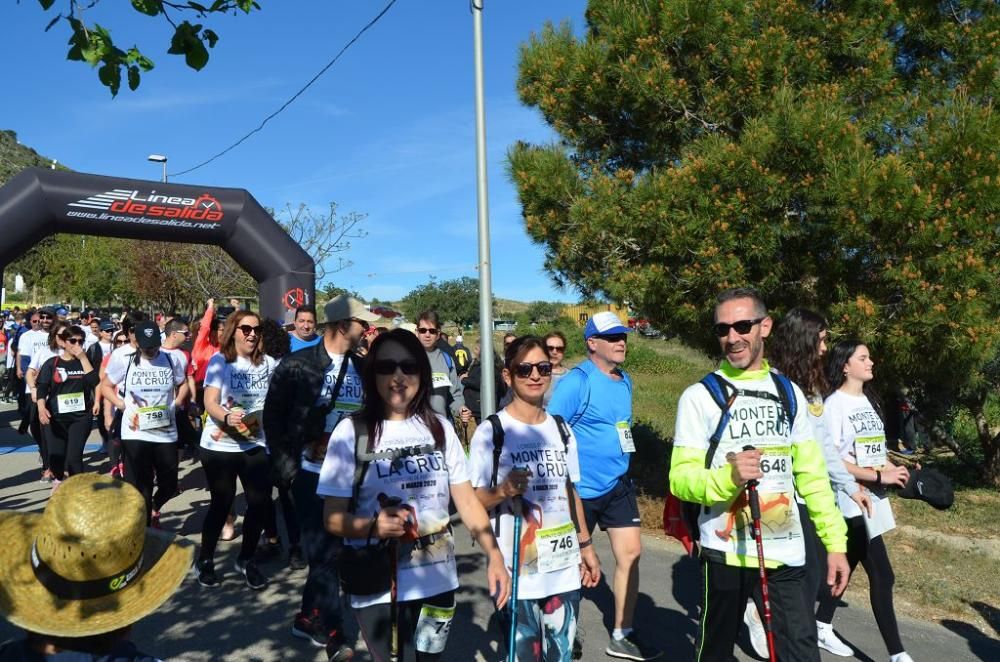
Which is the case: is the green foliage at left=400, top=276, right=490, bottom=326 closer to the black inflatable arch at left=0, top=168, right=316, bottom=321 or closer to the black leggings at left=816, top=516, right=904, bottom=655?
the black inflatable arch at left=0, top=168, right=316, bottom=321

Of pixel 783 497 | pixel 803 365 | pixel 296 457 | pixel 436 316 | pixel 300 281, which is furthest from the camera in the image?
pixel 300 281

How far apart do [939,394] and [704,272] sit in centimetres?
403

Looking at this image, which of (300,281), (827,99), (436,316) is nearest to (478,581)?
(436,316)

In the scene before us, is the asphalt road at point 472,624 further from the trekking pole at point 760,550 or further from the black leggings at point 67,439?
the black leggings at point 67,439

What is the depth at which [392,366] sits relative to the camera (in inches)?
116

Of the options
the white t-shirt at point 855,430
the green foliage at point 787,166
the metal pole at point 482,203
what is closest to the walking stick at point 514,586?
the white t-shirt at point 855,430

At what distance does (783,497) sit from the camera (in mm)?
2971

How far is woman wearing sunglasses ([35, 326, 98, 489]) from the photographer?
301 inches

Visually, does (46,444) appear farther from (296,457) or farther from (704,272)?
(704,272)

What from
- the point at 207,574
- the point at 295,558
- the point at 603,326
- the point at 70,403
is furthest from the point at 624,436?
the point at 70,403

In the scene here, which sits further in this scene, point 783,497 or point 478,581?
point 478,581

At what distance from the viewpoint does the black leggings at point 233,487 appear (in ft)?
17.2

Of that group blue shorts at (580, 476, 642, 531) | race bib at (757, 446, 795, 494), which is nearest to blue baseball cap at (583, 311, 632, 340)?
blue shorts at (580, 476, 642, 531)

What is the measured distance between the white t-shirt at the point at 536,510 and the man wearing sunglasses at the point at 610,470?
985mm
